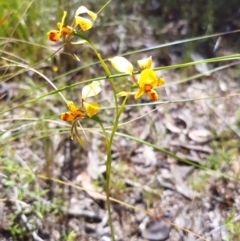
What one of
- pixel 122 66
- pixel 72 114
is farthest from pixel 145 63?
pixel 72 114

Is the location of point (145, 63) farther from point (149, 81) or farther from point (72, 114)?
→ point (72, 114)

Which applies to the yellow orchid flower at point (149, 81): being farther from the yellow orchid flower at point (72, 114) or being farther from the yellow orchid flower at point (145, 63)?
the yellow orchid flower at point (72, 114)

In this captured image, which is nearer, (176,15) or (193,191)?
(193,191)

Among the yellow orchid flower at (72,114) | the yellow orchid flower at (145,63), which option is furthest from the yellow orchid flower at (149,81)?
the yellow orchid flower at (72,114)

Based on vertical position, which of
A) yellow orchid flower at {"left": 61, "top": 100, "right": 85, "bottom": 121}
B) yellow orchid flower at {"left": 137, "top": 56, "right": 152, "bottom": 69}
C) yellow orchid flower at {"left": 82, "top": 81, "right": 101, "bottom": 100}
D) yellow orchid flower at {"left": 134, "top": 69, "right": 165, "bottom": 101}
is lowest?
yellow orchid flower at {"left": 61, "top": 100, "right": 85, "bottom": 121}

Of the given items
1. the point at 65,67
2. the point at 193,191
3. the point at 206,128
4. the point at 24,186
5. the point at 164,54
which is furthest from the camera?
the point at 164,54

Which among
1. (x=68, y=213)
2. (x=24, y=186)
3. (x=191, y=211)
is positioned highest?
(x=24, y=186)

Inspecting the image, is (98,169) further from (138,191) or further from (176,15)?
(176,15)

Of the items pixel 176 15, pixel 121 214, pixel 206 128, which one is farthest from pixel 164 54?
pixel 121 214

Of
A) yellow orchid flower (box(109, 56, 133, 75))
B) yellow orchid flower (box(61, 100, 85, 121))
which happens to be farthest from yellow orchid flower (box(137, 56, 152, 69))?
yellow orchid flower (box(61, 100, 85, 121))

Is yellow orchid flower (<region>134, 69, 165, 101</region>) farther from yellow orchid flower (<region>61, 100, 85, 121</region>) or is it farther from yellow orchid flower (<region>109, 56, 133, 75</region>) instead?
yellow orchid flower (<region>61, 100, 85, 121</region>)

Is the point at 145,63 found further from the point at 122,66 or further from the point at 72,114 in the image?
the point at 72,114
